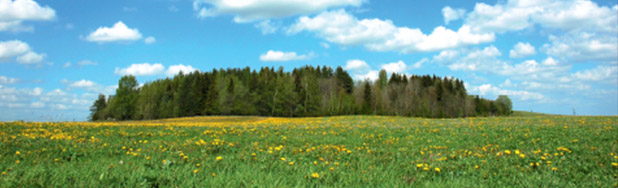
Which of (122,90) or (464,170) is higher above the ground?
(122,90)

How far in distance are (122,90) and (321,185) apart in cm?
8368

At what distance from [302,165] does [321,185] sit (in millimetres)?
1868

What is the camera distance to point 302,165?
7125 millimetres

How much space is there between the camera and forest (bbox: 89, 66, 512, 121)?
69812mm

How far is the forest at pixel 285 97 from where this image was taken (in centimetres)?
6981

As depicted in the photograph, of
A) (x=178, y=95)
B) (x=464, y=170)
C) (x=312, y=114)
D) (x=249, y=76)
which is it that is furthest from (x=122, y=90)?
(x=464, y=170)

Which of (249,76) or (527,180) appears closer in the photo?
(527,180)

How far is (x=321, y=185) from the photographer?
529cm

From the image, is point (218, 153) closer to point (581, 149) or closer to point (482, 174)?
point (482, 174)

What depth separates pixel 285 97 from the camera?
68.8 meters

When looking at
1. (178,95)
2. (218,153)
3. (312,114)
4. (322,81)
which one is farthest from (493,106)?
(218,153)

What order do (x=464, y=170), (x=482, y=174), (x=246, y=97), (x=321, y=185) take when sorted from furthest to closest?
(x=246, y=97), (x=464, y=170), (x=482, y=174), (x=321, y=185)

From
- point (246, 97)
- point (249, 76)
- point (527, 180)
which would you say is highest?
point (249, 76)

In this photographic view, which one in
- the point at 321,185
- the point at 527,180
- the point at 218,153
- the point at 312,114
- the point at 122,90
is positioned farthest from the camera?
the point at 122,90
